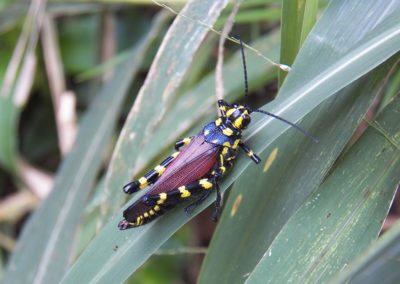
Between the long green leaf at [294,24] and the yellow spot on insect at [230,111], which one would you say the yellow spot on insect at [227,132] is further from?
the long green leaf at [294,24]

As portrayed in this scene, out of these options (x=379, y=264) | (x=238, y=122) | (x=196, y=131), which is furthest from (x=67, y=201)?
(x=379, y=264)

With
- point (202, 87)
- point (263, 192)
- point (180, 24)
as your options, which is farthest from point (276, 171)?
point (202, 87)

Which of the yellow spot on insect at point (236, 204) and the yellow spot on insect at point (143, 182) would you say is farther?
the yellow spot on insect at point (143, 182)

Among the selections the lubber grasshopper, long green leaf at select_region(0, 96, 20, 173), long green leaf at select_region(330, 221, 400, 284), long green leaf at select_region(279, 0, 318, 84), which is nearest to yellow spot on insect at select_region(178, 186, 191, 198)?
the lubber grasshopper

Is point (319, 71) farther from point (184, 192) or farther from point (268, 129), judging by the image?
point (184, 192)

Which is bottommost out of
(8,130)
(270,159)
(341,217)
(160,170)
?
(341,217)

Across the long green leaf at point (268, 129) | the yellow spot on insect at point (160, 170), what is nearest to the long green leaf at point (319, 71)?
the long green leaf at point (268, 129)

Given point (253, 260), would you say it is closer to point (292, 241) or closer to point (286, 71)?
point (292, 241)
